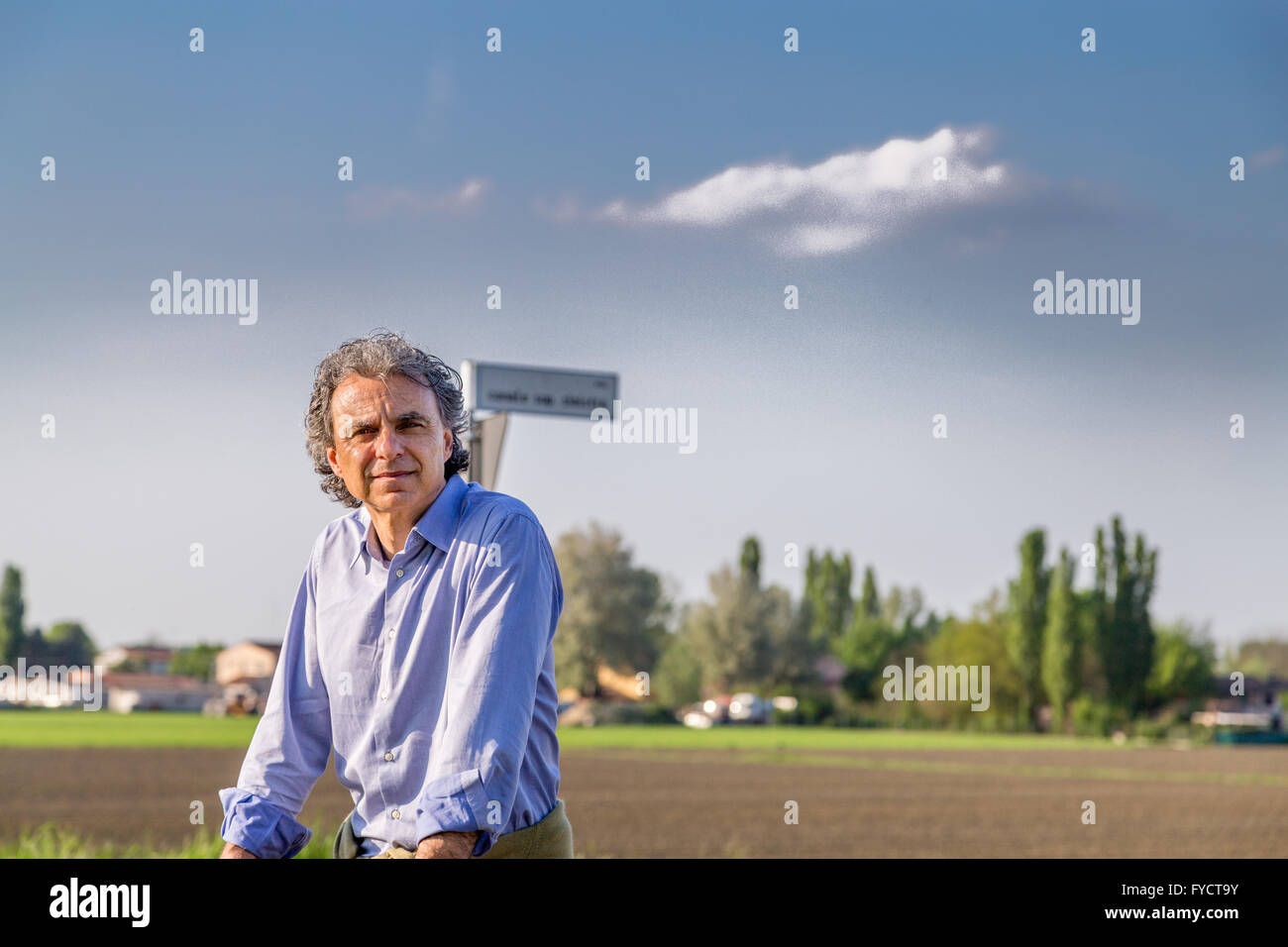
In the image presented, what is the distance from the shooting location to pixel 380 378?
2.43m

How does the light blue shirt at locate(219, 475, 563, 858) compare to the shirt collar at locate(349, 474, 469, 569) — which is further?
the shirt collar at locate(349, 474, 469, 569)

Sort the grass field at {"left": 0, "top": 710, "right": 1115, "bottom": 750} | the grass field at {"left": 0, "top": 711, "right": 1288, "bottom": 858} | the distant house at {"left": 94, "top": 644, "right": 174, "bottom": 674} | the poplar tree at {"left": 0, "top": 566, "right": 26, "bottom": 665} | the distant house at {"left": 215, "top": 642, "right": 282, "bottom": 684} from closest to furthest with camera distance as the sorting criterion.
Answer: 1. the grass field at {"left": 0, "top": 711, "right": 1288, "bottom": 858}
2. the grass field at {"left": 0, "top": 710, "right": 1115, "bottom": 750}
3. the poplar tree at {"left": 0, "top": 566, "right": 26, "bottom": 665}
4. the distant house at {"left": 215, "top": 642, "right": 282, "bottom": 684}
5. the distant house at {"left": 94, "top": 644, "right": 174, "bottom": 674}

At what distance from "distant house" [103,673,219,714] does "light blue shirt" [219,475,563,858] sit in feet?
318

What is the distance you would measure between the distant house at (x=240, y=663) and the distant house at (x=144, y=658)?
287 inches

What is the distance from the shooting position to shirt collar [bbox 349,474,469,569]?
2426 millimetres

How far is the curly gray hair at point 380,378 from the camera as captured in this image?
2.43m

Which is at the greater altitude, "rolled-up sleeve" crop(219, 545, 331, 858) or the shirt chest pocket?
the shirt chest pocket

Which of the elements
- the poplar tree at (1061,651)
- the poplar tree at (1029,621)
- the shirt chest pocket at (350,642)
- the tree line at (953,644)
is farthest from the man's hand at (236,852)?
the poplar tree at (1029,621)

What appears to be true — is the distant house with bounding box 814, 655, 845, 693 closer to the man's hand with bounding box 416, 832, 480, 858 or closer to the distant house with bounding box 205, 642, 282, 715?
the distant house with bounding box 205, 642, 282, 715

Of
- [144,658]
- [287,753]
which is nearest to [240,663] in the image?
[144,658]

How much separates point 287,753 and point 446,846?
1.80 ft

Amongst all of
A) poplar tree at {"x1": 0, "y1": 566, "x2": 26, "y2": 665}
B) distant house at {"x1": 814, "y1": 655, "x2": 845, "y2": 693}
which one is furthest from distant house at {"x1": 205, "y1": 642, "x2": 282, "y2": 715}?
distant house at {"x1": 814, "y1": 655, "x2": 845, "y2": 693}
